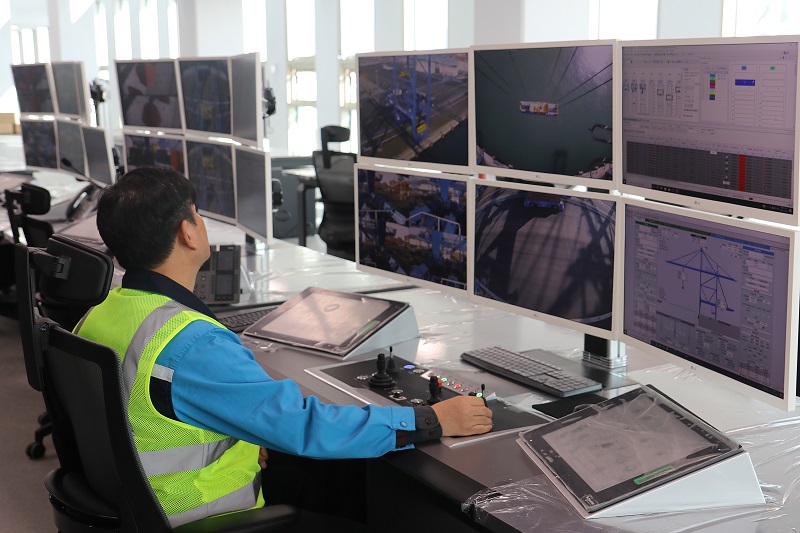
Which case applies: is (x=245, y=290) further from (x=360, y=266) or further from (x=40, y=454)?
(x=40, y=454)

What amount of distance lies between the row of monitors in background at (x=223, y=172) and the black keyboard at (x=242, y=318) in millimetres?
506

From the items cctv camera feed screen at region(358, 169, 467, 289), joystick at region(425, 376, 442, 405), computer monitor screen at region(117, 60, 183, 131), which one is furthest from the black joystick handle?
computer monitor screen at region(117, 60, 183, 131)

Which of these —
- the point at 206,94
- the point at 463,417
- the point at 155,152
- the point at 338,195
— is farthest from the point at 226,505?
the point at 338,195

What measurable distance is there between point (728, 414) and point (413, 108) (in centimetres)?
109

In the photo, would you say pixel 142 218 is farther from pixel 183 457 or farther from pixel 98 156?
pixel 98 156

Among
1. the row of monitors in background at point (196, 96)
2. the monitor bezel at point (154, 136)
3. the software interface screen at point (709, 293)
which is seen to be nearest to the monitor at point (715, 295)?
the software interface screen at point (709, 293)

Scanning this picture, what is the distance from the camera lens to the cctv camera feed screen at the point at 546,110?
176 centimetres

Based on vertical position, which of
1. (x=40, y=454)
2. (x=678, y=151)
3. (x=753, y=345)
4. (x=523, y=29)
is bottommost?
(x=40, y=454)

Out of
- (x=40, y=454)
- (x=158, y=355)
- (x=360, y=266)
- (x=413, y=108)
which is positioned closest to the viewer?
(x=158, y=355)

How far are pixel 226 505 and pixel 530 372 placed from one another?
0.71m

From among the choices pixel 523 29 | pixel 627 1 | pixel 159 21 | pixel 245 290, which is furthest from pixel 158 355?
pixel 159 21

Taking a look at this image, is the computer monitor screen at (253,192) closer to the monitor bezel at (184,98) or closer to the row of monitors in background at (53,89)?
the monitor bezel at (184,98)

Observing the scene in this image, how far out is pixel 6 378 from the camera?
4.04 metres

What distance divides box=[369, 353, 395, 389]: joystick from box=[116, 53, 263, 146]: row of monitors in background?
1.33 metres
